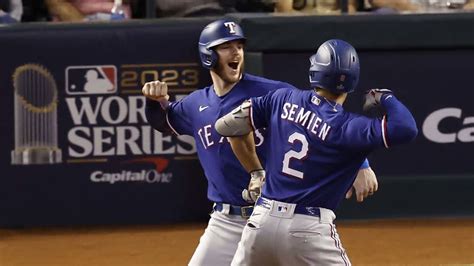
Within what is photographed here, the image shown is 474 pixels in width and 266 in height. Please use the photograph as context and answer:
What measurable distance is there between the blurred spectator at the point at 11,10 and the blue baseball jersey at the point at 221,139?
158 inches

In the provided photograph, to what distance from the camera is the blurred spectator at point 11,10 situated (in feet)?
33.9

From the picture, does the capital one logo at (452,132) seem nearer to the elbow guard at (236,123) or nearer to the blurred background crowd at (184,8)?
the blurred background crowd at (184,8)

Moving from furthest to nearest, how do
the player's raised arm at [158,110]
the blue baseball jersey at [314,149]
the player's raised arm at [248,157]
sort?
the player's raised arm at [158,110], the player's raised arm at [248,157], the blue baseball jersey at [314,149]

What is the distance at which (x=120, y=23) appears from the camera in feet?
33.7

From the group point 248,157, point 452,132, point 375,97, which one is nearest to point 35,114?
point 452,132

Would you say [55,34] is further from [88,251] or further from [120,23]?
[88,251]

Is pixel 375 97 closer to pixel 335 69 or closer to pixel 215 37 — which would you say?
pixel 335 69

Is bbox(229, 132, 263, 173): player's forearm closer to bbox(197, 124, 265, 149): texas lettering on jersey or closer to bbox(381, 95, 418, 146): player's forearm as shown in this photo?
bbox(197, 124, 265, 149): texas lettering on jersey

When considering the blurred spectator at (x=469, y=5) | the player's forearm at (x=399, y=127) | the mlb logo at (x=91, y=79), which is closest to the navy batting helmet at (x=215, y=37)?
the player's forearm at (x=399, y=127)

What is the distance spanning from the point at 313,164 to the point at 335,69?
1.49 ft

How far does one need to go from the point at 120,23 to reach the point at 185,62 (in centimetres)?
65

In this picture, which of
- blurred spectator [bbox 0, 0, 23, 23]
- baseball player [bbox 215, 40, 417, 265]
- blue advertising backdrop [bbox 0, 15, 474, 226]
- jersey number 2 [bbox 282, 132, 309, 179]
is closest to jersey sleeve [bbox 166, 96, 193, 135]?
baseball player [bbox 215, 40, 417, 265]

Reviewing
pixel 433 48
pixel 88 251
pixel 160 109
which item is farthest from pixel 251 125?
pixel 433 48

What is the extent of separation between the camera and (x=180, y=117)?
22.5 feet
